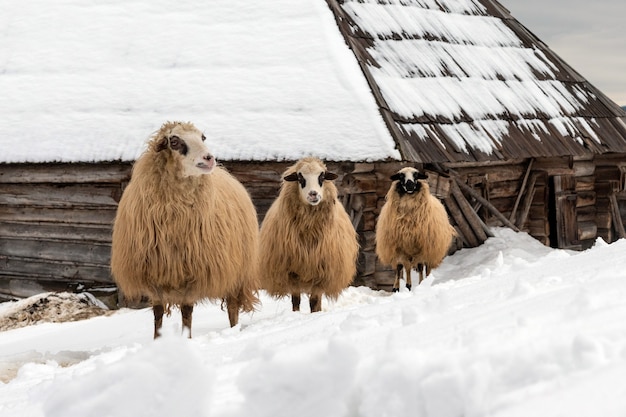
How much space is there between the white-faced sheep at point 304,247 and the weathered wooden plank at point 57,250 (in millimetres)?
4847

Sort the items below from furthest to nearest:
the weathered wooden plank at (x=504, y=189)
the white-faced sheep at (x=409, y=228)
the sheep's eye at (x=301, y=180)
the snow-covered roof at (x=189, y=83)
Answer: the weathered wooden plank at (x=504, y=189), the snow-covered roof at (x=189, y=83), the white-faced sheep at (x=409, y=228), the sheep's eye at (x=301, y=180)

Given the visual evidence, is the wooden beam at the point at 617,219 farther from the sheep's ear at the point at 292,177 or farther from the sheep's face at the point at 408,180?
the sheep's ear at the point at 292,177

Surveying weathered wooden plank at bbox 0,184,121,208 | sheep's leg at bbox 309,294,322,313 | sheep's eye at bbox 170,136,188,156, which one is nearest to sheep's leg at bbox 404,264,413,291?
sheep's leg at bbox 309,294,322,313

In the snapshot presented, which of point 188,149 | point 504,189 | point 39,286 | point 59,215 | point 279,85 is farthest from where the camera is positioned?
point 504,189

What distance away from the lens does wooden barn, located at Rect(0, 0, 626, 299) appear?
1155cm

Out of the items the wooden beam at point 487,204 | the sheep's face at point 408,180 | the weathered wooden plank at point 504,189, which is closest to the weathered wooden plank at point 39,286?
the sheep's face at point 408,180

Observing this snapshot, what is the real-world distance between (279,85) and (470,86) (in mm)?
3918

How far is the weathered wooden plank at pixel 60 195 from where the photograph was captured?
39.4 ft

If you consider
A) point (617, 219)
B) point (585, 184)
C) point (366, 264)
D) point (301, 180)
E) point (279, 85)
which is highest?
point (279, 85)

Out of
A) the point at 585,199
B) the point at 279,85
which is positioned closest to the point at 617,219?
the point at 585,199

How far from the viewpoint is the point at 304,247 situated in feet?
25.6

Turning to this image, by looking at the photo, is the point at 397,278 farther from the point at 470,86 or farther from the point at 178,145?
the point at 470,86

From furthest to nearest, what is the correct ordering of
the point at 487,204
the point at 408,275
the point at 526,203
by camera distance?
the point at 526,203 < the point at 487,204 < the point at 408,275

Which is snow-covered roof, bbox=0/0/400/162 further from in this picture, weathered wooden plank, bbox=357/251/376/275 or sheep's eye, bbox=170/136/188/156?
sheep's eye, bbox=170/136/188/156
